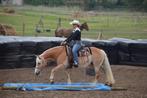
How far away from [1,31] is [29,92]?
55.7ft

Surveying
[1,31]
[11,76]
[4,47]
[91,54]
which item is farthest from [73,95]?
[1,31]

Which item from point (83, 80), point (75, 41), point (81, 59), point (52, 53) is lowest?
point (83, 80)

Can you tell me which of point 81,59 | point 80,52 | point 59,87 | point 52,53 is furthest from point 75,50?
point 59,87

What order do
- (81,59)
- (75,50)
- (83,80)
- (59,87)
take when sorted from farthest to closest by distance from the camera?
(83,80), (81,59), (75,50), (59,87)

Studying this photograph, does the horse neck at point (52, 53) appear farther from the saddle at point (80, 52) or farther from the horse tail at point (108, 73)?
the horse tail at point (108, 73)

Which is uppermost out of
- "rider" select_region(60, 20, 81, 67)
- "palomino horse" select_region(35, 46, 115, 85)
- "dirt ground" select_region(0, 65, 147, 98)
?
"rider" select_region(60, 20, 81, 67)

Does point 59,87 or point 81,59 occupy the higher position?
point 81,59

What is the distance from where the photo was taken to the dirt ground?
12.0 m

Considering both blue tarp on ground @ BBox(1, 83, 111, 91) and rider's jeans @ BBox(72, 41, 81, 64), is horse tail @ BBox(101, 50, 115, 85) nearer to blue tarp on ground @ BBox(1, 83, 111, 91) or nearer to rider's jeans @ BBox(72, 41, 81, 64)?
blue tarp on ground @ BBox(1, 83, 111, 91)

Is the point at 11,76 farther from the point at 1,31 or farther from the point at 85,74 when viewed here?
the point at 1,31

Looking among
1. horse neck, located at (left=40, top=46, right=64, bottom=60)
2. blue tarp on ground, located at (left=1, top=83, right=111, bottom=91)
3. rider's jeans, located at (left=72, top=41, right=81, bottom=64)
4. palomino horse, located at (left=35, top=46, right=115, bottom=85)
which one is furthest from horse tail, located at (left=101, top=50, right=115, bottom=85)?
horse neck, located at (left=40, top=46, right=64, bottom=60)

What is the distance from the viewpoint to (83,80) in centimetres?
1516

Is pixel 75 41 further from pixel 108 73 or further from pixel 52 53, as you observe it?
pixel 108 73

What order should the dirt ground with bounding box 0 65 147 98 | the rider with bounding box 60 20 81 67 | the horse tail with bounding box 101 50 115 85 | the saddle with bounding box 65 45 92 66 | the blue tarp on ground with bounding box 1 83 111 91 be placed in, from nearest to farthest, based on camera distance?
the dirt ground with bounding box 0 65 147 98
the blue tarp on ground with bounding box 1 83 111 91
the horse tail with bounding box 101 50 115 85
the rider with bounding box 60 20 81 67
the saddle with bounding box 65 45 92 66
